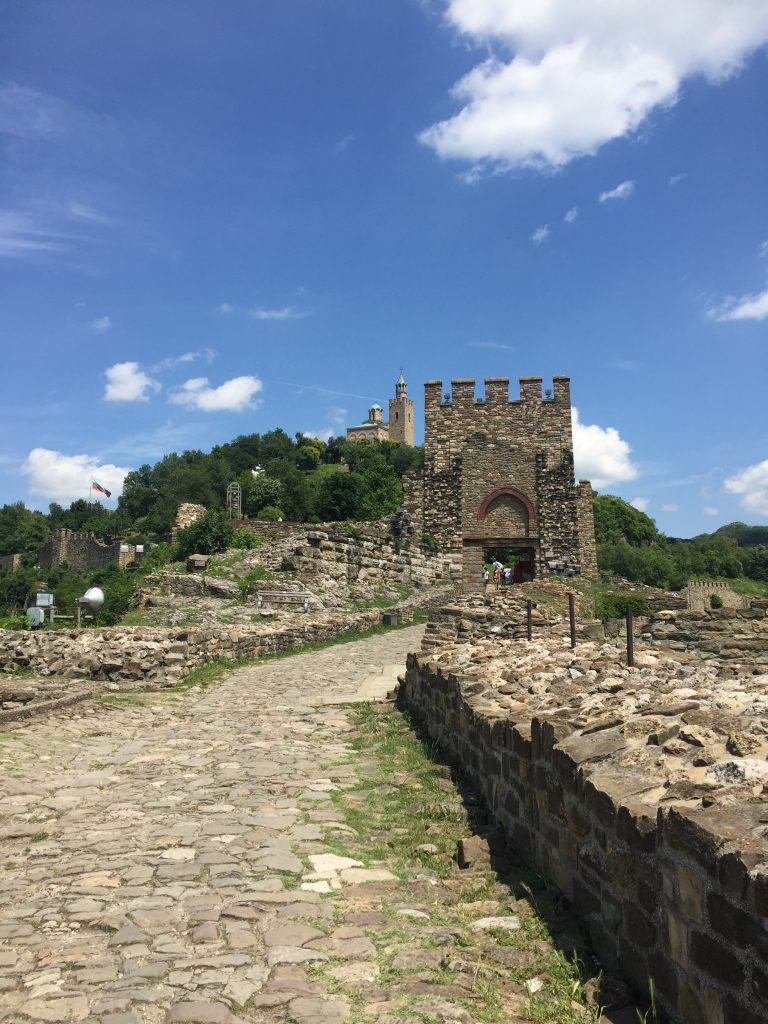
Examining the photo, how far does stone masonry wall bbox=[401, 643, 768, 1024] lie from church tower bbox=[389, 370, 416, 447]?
133 m

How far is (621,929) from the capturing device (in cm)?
306

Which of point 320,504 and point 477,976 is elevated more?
point 320,504

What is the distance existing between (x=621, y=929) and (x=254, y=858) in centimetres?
231

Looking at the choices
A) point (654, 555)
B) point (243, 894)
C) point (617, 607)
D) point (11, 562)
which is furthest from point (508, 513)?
point (11, 562)

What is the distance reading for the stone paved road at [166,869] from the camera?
2.92 meters

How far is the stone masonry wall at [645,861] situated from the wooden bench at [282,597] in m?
12.9

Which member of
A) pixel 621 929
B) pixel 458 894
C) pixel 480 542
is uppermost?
pixel 480 542

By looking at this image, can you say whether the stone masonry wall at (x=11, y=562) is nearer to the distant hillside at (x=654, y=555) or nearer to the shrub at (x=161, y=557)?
the distant hillside at (x=654, y=555)

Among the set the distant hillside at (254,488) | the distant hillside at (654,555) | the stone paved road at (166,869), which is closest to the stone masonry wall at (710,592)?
the distant hillside at (654,555)

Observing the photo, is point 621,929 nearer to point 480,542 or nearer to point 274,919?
point 274,919

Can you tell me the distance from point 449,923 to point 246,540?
17.6 meters

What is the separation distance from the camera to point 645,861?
285 cm

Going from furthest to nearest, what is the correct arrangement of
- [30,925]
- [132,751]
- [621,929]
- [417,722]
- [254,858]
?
[417,722] → [132,751] → [254,858] → [30,925] → [621,929]

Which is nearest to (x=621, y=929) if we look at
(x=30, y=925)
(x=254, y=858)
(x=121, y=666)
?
(x=254, y=858)
